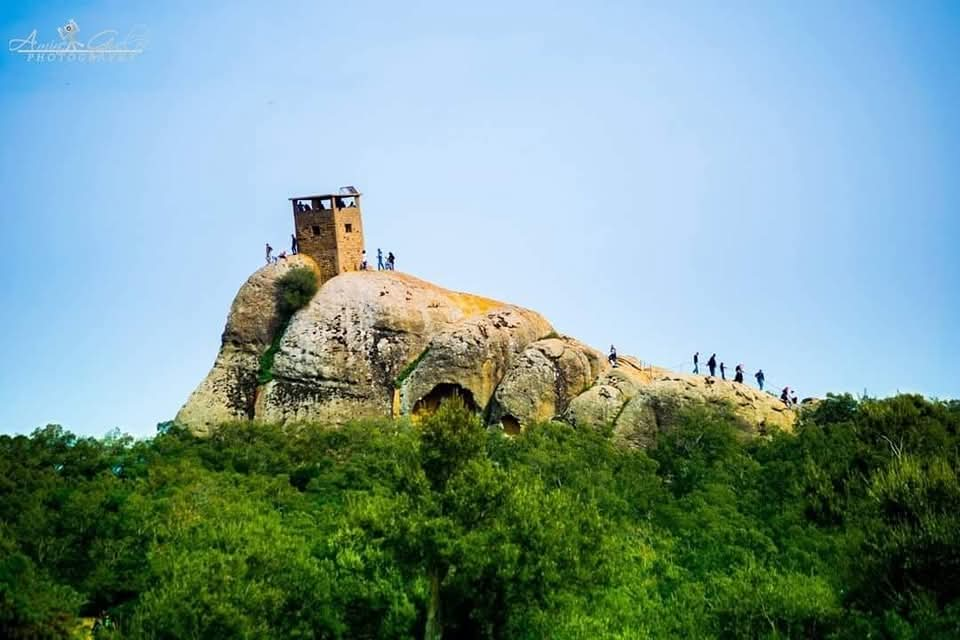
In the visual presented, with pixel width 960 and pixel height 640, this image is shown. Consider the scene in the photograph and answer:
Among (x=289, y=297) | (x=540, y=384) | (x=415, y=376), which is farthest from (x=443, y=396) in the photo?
(x=289, y=297)

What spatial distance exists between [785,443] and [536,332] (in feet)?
66.5

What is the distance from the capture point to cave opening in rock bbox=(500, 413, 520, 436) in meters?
84.8

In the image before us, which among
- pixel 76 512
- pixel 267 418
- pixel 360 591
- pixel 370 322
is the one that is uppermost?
pixel 370 322

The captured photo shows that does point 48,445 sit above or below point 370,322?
below

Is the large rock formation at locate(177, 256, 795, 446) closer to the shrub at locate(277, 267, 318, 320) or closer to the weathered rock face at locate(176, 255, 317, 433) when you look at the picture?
the weathered rock face at locate(176, 255, 317, 433)

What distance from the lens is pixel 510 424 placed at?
8494 cm

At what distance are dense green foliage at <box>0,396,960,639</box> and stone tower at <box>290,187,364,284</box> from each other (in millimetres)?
16722

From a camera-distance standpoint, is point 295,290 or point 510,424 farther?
point 295,290

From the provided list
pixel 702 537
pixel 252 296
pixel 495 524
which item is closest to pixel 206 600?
pixel 495 524

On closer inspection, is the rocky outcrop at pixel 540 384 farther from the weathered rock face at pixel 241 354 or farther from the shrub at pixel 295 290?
the weathered rock face at pixel 241 354

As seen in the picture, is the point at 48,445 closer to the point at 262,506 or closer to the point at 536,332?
the point at 262,506

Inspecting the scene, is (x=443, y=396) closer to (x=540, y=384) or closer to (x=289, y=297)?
(x=540, y=384)

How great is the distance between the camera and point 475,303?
305 feet

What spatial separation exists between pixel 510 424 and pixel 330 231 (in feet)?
59.3
